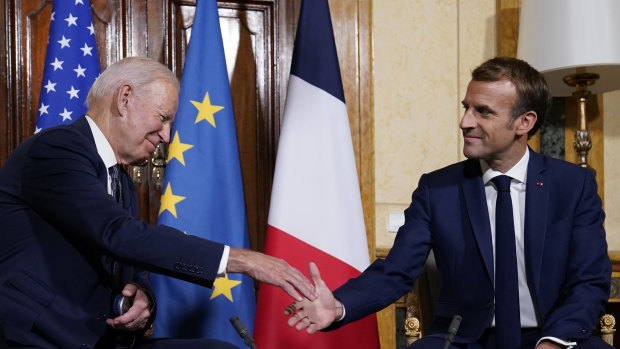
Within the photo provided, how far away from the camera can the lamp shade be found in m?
3.50

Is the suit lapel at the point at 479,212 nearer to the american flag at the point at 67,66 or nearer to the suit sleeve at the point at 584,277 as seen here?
the suit sleeve at the point at 584,277

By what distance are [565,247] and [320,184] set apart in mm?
1174

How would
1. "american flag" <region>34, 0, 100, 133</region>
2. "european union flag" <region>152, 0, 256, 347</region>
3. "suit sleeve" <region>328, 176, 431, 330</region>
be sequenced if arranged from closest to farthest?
"suit sleeve" <region>328, 176, 431, 330</region>
"european union flag" <region>152, 0, 256, 347</region>
"american flag" <region>34, 0, 100, 133</region>

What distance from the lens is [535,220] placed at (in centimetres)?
254

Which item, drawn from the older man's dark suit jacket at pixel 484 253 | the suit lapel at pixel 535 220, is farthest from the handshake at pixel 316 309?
the suit lapel at pixel 535 220

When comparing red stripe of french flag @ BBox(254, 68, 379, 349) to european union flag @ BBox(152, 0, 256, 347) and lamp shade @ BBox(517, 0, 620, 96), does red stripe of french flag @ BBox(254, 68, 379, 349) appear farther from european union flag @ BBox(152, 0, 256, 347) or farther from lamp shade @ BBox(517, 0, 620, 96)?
lamp shade @ BBox(517, 0, 620, 96)

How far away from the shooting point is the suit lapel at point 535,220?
98.2 inches

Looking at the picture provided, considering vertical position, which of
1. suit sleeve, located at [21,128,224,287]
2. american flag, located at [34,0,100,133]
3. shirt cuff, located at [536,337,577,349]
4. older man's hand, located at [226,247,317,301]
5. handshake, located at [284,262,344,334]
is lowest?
shirt cuff, located at [536,337,577,349]

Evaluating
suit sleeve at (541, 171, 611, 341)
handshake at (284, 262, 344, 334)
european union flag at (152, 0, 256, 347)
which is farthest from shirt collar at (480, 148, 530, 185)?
european union flag at (152, 0, 256, 347)

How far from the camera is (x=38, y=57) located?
3938mm

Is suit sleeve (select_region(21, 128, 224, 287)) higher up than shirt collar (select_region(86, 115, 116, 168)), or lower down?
lower down

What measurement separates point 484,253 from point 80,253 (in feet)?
4.16

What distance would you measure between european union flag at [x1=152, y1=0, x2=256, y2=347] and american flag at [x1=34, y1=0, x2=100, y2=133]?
0.47 meters

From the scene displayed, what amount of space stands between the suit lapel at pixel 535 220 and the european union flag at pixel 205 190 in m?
1.27
